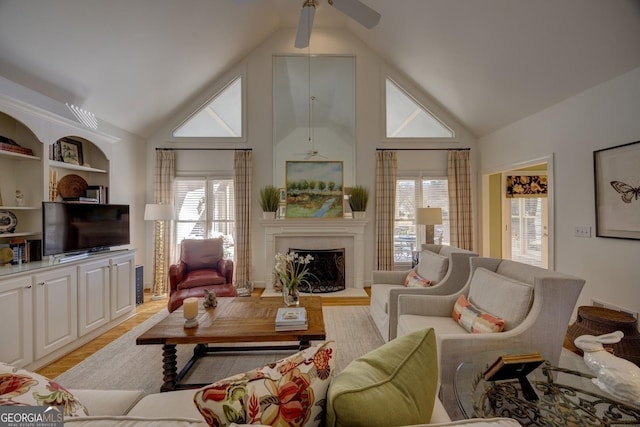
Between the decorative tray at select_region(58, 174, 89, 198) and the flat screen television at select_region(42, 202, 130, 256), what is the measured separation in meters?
0.38

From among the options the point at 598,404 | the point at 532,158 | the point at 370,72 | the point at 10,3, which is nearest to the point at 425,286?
the point at 598,404

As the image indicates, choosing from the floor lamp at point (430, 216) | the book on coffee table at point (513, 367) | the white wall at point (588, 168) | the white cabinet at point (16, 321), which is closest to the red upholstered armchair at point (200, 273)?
the white cabinet at point (16, 321)

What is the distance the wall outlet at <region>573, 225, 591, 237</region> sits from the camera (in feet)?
9.96

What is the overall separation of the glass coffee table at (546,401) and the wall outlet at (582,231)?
7.96 feet

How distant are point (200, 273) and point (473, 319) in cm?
323

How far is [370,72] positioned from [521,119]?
2564 millimetres

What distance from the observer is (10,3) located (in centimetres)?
234

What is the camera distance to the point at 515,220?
236 inches

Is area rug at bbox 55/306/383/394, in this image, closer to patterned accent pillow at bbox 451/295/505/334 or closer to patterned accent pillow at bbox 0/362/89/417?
patterned accent pillow at bbox 451/295/505/334

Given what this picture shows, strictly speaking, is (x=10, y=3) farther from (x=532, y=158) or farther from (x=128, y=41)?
(x=532, y=158)

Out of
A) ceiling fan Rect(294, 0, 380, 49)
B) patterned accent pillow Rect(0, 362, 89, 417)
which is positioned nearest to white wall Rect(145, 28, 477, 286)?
ceiling fan Rect(294, 0, 380, 49)

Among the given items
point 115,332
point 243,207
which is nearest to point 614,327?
point 243,207

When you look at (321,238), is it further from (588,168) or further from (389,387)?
(389,387)

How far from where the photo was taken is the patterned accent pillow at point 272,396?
2.30ft
